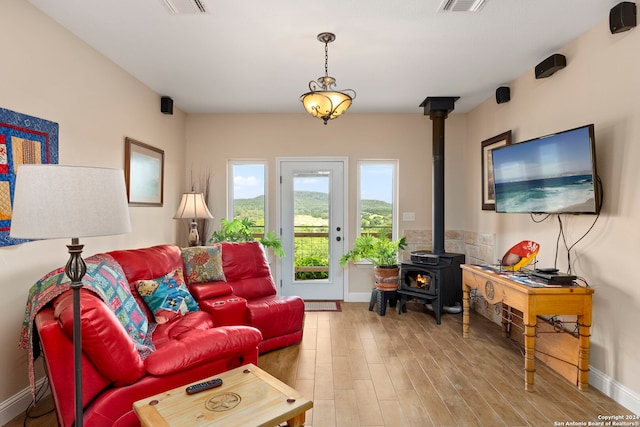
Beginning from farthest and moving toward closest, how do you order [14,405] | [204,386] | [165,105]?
[165,105]
[14,405]
[204,386]

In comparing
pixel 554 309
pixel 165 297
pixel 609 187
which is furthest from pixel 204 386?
pixel 609 187

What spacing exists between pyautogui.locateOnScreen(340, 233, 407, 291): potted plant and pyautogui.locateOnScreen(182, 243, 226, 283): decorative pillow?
69.8 inches

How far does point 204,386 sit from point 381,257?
305 centimetres

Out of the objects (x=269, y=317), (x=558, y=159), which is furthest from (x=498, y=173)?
(x=269, y=317)

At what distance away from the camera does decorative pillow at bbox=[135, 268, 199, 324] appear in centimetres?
279

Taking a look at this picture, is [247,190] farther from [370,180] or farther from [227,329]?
[227,329]

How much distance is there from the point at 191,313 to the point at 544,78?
375cm

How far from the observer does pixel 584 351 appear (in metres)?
2.56

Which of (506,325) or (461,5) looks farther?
(506,325)

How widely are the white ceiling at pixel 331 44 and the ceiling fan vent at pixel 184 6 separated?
39mm

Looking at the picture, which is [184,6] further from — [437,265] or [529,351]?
[437,265]

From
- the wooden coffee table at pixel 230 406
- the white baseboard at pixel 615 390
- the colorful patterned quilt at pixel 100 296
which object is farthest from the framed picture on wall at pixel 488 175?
the colorful patterned quilt at pixel 100 296

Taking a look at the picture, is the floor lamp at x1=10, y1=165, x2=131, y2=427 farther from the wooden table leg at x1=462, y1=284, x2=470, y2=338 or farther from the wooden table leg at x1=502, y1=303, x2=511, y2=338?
the wooden table leg at x1=502, y1=303, x2=511, y2=338

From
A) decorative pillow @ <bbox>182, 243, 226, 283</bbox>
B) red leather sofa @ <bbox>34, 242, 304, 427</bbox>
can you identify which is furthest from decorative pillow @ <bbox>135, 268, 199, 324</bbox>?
decorative pillow @ <bbox>182, 243, 226, 283</bbox>
